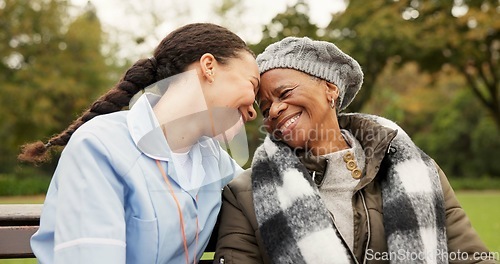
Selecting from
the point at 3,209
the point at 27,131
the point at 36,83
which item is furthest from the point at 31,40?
the point at 3,209

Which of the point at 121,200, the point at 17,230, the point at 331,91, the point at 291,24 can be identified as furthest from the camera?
the point at 291,24

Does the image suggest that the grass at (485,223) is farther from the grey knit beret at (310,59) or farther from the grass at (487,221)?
the grey knit beret at (310,59)

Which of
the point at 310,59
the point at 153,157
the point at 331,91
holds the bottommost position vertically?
the point at 153,157

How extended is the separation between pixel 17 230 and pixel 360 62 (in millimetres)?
16850

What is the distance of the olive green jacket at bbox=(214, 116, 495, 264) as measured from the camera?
235cm

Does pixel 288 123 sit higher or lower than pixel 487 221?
higher

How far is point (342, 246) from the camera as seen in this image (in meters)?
2.28

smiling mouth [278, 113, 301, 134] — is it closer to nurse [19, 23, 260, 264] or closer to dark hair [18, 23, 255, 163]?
nurse [19, 23, 260, 264]

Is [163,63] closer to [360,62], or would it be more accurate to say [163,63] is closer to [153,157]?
[153,157]

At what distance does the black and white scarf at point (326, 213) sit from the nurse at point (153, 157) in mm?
218

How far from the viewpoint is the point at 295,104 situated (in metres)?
2.50

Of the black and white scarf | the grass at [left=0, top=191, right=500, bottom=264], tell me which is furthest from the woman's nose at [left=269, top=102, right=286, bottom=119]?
the grass at [left=0, top=191, right=500, bottom=264]

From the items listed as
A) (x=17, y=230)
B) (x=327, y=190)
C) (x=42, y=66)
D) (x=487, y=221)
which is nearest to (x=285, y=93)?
(x=327, y=190)

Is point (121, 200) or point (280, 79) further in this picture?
point (280, 79)
